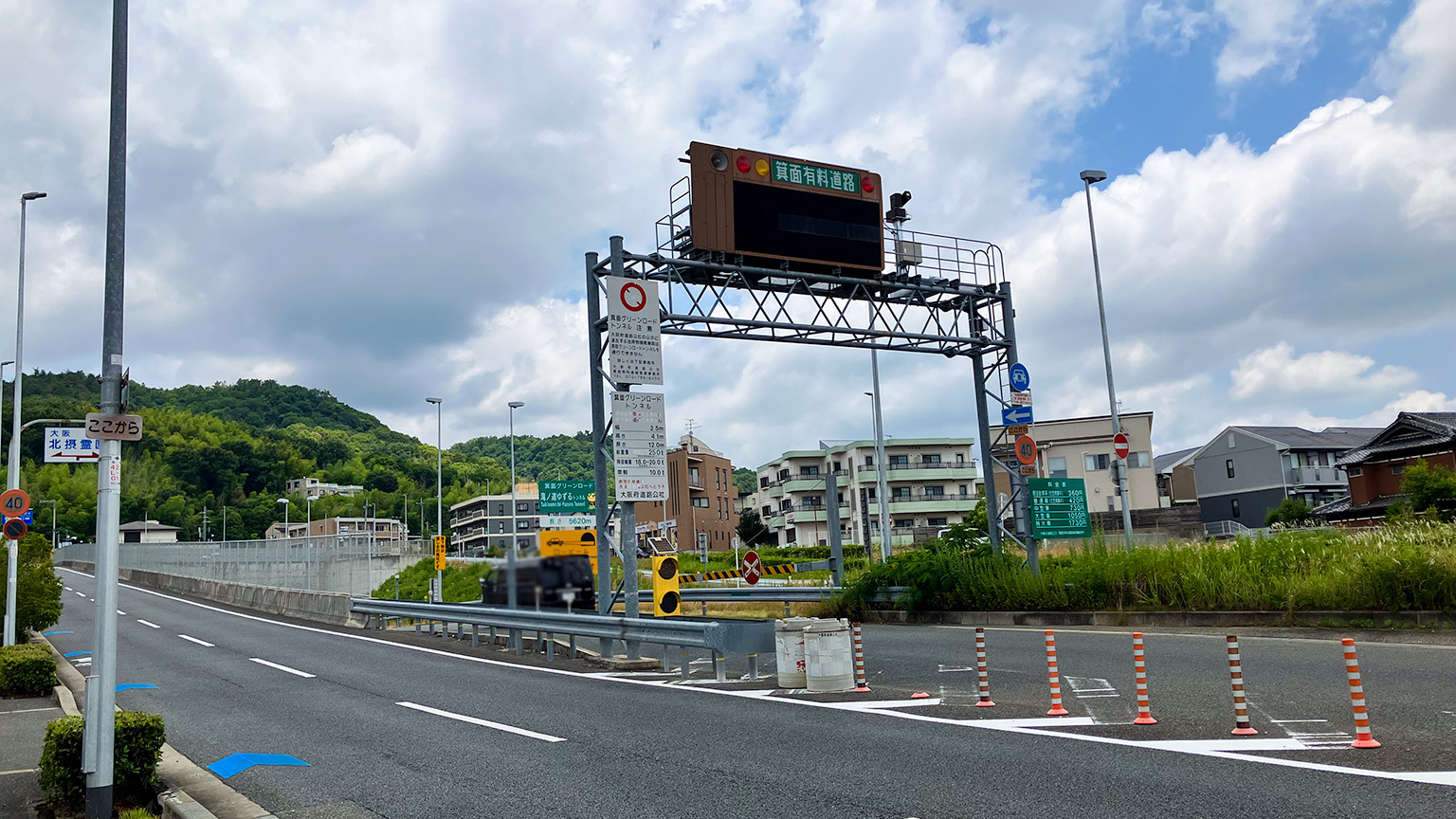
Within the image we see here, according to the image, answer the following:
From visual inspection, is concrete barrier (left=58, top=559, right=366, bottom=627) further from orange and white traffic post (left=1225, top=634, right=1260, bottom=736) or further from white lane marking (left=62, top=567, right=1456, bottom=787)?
orange and white traffic post (left=1225, top=634, right=1260, bottom=736)

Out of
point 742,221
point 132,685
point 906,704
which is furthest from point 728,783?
point 742,221

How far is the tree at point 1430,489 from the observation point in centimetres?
3500

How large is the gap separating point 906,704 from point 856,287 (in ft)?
40.9

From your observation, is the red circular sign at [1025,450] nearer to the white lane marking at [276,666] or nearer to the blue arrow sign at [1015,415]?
the blue arrow sign at [1015,415]

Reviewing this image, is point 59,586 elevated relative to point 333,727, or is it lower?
elevated

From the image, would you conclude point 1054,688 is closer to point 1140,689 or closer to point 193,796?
point 1140,689

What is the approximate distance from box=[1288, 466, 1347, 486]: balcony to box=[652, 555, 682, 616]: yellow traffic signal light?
5816 cm

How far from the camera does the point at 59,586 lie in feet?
75.7

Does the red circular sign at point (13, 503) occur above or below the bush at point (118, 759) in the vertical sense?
above

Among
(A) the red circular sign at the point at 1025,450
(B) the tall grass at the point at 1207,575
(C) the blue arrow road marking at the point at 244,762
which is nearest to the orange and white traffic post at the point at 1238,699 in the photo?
(C) the blue arrow road marking at the point at 244,762

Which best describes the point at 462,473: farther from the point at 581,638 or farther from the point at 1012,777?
the point at 1012,777

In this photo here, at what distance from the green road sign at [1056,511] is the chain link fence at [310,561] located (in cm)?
2257

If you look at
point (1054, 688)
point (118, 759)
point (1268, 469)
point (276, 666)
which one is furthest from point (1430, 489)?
point (118, 759)

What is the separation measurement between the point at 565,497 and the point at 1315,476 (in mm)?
58055
